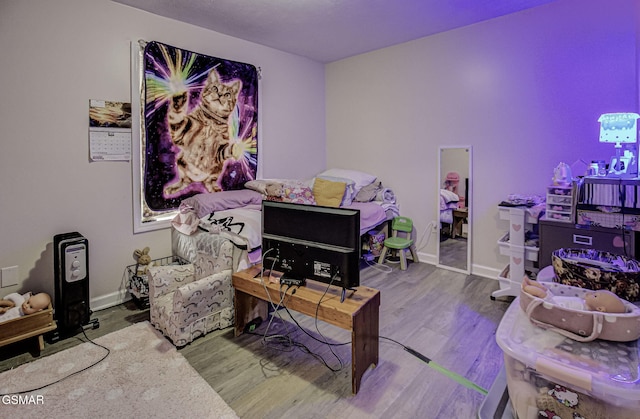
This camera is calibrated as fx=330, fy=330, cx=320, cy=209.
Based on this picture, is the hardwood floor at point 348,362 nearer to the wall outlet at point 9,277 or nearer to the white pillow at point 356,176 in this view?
the wall outlet at point 9,277

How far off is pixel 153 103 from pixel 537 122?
11.6ft

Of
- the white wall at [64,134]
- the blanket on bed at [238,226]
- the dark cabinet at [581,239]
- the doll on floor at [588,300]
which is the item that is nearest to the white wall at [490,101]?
the dark cabinet at [581,239]

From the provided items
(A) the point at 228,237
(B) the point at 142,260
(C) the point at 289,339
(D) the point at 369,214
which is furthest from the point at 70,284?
(D) the point at 369,214

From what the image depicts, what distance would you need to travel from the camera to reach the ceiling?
2.86 m

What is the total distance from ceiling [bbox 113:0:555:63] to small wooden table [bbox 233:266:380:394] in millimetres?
2328

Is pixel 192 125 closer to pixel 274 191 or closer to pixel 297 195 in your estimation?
pixel 274 191

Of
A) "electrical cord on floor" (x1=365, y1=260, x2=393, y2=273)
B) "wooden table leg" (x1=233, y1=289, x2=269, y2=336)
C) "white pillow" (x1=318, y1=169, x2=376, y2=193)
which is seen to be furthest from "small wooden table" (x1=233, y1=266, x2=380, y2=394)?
"white pillow" (x1=318, y1=169, x2=376, y2=193)

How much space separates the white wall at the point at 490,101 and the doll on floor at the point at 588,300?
6.38 ft

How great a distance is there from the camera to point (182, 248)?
3072 millimetres

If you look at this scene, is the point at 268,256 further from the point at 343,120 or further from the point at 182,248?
the point at 343,120

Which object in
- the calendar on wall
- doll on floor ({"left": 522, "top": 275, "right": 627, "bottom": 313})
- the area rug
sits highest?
the calendar on wall

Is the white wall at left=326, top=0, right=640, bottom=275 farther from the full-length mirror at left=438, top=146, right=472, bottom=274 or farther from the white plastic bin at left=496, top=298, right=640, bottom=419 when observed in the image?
the white plastic bin at left=496, top=298, right=640, bottom=419

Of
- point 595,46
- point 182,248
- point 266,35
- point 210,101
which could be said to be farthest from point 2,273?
point 595,46

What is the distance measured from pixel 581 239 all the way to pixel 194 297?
2.78 m
